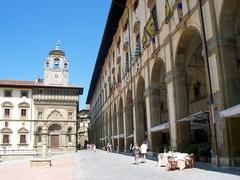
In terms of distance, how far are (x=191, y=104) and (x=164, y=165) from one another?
13.6m

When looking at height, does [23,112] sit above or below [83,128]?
above

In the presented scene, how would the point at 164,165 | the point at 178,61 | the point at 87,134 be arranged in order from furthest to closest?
the point at 87,134
the point at 178,61
the point at 164,165

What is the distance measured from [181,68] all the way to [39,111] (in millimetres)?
42641

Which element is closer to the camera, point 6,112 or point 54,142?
point 54,142

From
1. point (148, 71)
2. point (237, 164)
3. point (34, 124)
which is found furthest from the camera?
point (34, 124)

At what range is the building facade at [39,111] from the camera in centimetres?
5406

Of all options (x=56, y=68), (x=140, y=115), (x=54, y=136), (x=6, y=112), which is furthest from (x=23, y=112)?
(x=140, y=115)

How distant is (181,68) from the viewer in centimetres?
1761

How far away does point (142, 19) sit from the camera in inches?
968

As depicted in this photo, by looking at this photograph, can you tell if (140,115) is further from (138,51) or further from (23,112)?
(23,112)

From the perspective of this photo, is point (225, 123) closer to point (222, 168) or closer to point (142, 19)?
point (222, 168)

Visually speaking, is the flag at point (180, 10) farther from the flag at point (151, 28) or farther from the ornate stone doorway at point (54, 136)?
the ornate stone doorway at point (54, 136)

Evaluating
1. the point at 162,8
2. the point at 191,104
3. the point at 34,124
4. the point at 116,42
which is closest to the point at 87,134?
the point at 34,124

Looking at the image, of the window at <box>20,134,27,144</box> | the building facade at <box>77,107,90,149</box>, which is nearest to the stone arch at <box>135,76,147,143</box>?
the window at <box>20,134,27,144</box>
